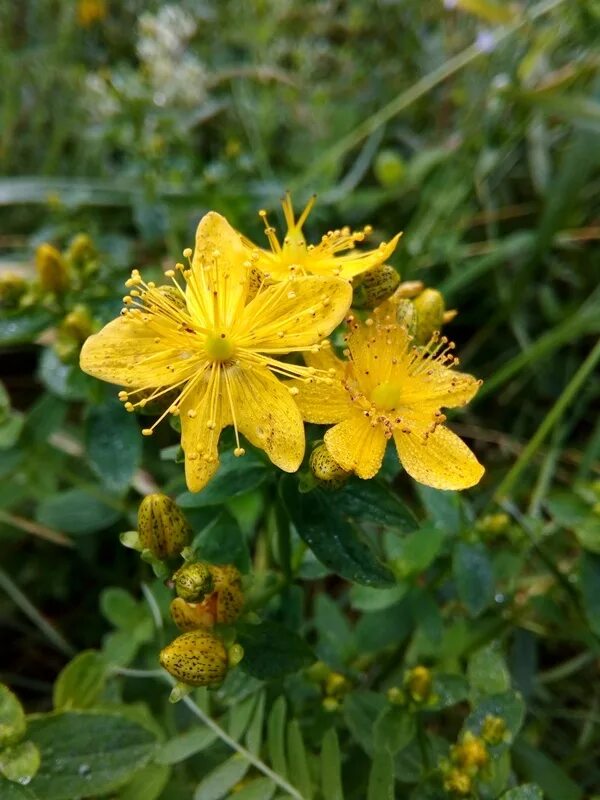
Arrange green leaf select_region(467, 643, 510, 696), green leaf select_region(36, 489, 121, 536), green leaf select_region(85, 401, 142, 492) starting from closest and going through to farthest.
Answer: green leaf select_region(467, 643, 510, 696) → green leaf select_region(85, 401, 142, 492) → green leaf select_region(36, 489, 121, 536)

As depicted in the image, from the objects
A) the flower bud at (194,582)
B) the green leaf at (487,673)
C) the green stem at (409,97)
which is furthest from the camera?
the green stem at (409,97)

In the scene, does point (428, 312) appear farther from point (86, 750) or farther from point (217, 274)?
point (86, 750)

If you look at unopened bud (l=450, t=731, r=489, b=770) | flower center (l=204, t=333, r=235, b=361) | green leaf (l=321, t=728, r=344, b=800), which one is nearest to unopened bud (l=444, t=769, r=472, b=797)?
unopened bud (l=450, t=731, r=489, b=770)

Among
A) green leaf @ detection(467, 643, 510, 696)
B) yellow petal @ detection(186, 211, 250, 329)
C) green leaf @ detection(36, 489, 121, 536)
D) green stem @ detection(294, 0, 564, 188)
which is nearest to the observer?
yellow petal @ detection(186, 211, 250, 329)

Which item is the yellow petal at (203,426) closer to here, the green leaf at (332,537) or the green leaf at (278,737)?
the green leaf at (332,537)

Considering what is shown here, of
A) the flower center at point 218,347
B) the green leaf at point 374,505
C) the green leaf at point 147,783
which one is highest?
the flower center at point 218,347

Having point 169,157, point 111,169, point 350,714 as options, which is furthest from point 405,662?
point 111,169

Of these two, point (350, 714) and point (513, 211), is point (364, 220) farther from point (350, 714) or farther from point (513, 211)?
point (350, 714)

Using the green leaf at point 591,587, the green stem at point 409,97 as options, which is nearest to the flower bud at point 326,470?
the green leaf at point 591,587

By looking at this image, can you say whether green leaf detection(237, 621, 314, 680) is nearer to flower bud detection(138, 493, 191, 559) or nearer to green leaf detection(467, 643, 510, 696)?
flower bud detection(138, 493, 191, 559)
